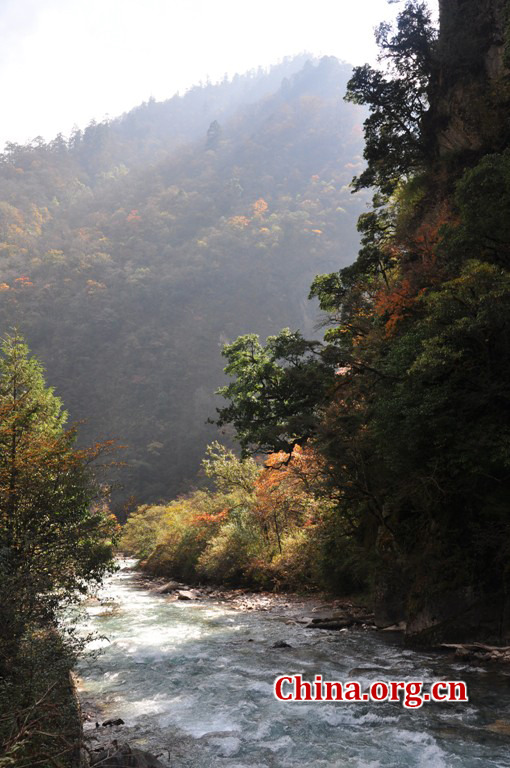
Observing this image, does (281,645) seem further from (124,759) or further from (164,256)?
(164,256)

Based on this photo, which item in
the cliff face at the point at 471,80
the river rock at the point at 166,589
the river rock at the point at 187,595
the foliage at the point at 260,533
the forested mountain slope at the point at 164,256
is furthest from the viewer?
the forested mountain slope at the point at 164,256

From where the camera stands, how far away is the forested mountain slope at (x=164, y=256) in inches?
3398

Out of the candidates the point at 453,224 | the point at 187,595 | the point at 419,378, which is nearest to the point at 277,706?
the point at 419,378

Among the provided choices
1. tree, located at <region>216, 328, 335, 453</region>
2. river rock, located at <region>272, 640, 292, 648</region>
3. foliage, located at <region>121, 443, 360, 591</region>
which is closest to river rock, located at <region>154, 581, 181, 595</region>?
foliage, located at <region>121, 443, 360, 591</region>

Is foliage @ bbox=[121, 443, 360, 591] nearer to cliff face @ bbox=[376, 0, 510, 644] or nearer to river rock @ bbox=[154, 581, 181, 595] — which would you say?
river rock @ bbox=[154, 581, 181, 595]

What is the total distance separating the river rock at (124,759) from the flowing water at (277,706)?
1075 millimetres

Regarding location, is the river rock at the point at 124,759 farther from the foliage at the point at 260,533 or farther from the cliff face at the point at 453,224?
the foliage at the point at 260,533

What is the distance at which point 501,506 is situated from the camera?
1173 centimetres

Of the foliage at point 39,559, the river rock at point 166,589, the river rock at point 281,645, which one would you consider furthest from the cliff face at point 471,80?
the river rock at point 166,589

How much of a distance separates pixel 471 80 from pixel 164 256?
308 feet

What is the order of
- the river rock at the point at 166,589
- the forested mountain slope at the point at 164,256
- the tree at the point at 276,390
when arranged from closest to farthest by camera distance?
the tree at the point at 276,390 → the river rock at the point at 166,589 → the forested mountain slope at the point at 164,256

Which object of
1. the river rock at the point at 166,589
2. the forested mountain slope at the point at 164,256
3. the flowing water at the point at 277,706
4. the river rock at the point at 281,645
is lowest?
the river rock at the point at 166,589

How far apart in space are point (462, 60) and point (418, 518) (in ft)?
61.6

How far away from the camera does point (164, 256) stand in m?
109
